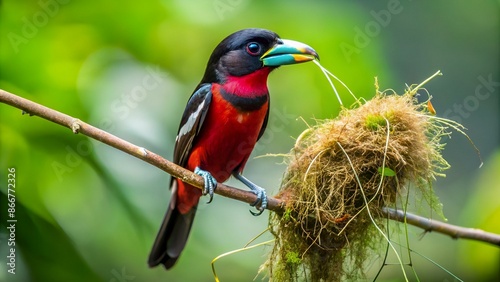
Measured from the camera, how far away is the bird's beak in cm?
336

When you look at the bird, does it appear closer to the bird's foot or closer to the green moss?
the bird's foot

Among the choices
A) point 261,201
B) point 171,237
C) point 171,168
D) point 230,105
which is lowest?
point 171,237

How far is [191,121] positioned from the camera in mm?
3633

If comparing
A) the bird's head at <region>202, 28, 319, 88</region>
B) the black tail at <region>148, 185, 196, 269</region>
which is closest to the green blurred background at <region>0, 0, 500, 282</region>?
the black tail at <region>148, 185, 196, 269</region>

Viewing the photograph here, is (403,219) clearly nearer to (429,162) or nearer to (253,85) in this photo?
(429,162)

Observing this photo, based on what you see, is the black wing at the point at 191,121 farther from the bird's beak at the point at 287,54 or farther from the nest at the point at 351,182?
the nest at the point at 351,182

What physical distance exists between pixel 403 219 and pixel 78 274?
1550 millimetres

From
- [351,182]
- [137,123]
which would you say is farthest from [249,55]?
[351,182]

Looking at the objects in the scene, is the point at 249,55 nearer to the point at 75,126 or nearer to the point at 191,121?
the point at 191,121

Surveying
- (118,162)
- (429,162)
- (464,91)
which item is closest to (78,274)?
(118,162)

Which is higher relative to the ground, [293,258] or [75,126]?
[75,126]

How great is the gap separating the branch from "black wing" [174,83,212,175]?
55cm

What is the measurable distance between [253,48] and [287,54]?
230mm

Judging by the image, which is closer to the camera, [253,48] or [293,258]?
[293,258]
